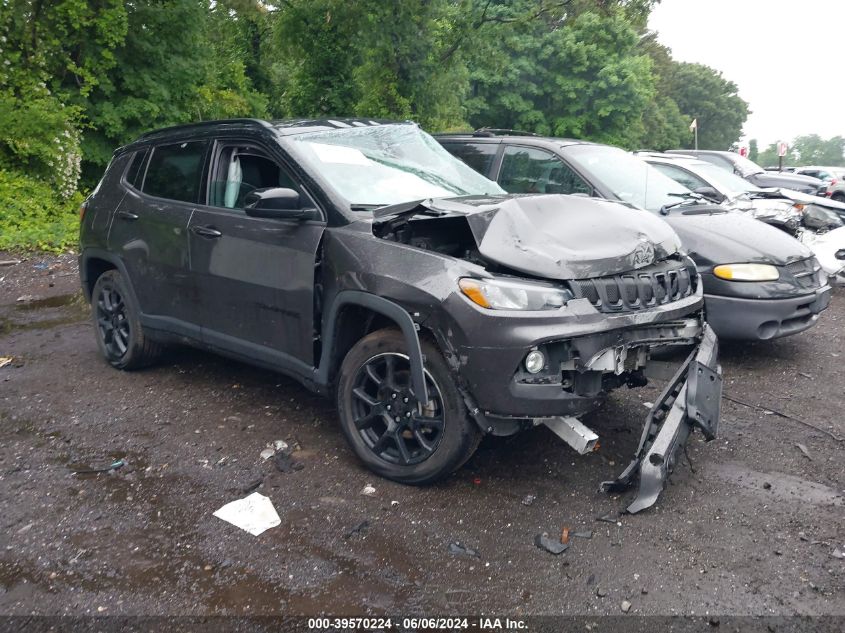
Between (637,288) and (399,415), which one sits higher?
(637,288)

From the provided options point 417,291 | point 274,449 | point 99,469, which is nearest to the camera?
point 417,291

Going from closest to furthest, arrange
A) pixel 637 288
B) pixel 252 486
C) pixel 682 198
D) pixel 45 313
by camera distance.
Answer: pixel 637 288, pixel 252 486, pixel 682 198, pixel 45 313

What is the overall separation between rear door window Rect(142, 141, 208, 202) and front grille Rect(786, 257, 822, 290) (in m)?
4.51

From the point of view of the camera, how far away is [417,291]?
353 centimetres

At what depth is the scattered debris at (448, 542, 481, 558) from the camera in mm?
3232

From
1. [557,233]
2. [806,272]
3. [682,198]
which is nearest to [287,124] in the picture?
[557,233]

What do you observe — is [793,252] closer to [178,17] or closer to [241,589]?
[241,589]

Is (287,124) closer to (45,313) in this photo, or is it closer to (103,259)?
(103,259)

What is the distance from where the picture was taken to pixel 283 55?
1719 centimetres

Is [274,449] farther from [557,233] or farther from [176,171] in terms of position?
[176,171]

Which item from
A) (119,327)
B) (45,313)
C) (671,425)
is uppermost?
(671,425)

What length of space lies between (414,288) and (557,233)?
0.81m

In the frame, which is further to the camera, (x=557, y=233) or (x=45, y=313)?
(x=45, y=313)

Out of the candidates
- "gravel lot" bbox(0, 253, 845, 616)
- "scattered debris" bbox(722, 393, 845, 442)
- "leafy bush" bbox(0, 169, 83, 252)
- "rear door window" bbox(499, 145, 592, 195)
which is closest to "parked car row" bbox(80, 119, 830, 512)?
"gravel lot" bbox(0, 253, 845, 616)
